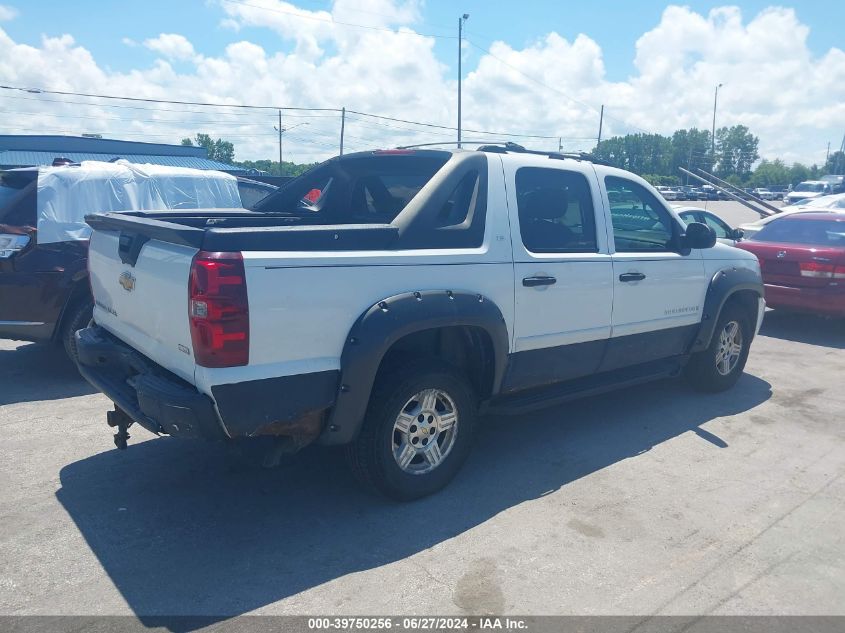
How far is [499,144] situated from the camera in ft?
15.6

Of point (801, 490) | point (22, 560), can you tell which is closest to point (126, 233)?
point (22, 560)

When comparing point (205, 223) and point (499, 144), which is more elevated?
point (499, 144)

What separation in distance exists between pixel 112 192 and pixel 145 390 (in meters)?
4.13

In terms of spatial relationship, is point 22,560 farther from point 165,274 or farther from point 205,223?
point 205,223

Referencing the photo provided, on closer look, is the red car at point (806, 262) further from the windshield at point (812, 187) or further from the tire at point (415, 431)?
the windshield at point (812, 187)

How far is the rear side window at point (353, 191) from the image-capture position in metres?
4.94

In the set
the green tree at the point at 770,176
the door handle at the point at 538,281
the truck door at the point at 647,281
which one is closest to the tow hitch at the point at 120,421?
the door handle at the point at 538,281

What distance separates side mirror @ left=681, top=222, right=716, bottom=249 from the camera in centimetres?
550

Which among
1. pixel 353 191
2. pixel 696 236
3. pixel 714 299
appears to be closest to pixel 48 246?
pixel 353 191

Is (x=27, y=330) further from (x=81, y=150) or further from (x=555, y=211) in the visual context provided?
(x=81, y=150)

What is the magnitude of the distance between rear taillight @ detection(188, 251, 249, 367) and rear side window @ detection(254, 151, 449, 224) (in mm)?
1908

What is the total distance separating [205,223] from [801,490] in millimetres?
4193

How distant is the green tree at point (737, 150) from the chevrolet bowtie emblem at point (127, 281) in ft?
358

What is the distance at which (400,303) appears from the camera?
12.1 feet
